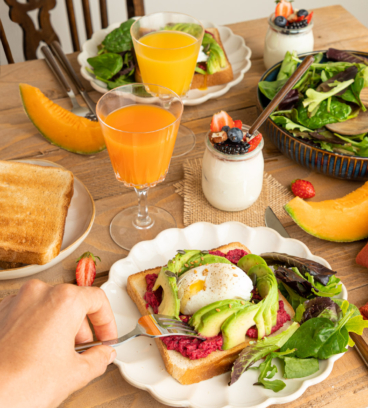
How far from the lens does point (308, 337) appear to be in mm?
921

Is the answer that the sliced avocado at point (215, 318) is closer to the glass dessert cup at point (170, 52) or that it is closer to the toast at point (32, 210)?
the toast at point (32, 210)

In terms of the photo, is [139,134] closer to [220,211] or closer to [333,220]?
[220,211]

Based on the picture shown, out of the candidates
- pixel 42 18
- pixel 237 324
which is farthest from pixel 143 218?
pixel 42 18

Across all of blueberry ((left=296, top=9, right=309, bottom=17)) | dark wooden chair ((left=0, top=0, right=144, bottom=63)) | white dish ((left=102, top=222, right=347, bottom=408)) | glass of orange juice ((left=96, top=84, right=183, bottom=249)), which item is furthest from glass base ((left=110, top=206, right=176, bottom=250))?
dark wooden chair ((left=0, top=0, right=144, bottom=63))

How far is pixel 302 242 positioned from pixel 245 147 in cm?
32

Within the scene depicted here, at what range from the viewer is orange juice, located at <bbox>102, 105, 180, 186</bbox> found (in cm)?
108

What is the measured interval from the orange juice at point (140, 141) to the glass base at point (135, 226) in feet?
0.50

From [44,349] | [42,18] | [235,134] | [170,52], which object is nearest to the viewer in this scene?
[44,349]

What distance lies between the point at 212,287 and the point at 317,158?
2.06ft

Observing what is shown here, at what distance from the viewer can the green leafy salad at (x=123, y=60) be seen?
172cm

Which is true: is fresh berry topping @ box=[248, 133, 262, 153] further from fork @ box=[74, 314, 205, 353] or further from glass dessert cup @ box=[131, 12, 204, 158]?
fork @ box=[74, 314, 205, 353]

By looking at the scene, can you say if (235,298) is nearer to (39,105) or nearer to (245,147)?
(245,147)

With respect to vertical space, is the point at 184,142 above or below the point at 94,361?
below

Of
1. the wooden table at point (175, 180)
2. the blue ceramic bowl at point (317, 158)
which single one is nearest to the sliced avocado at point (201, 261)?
the wooden table at point (175, 180)
